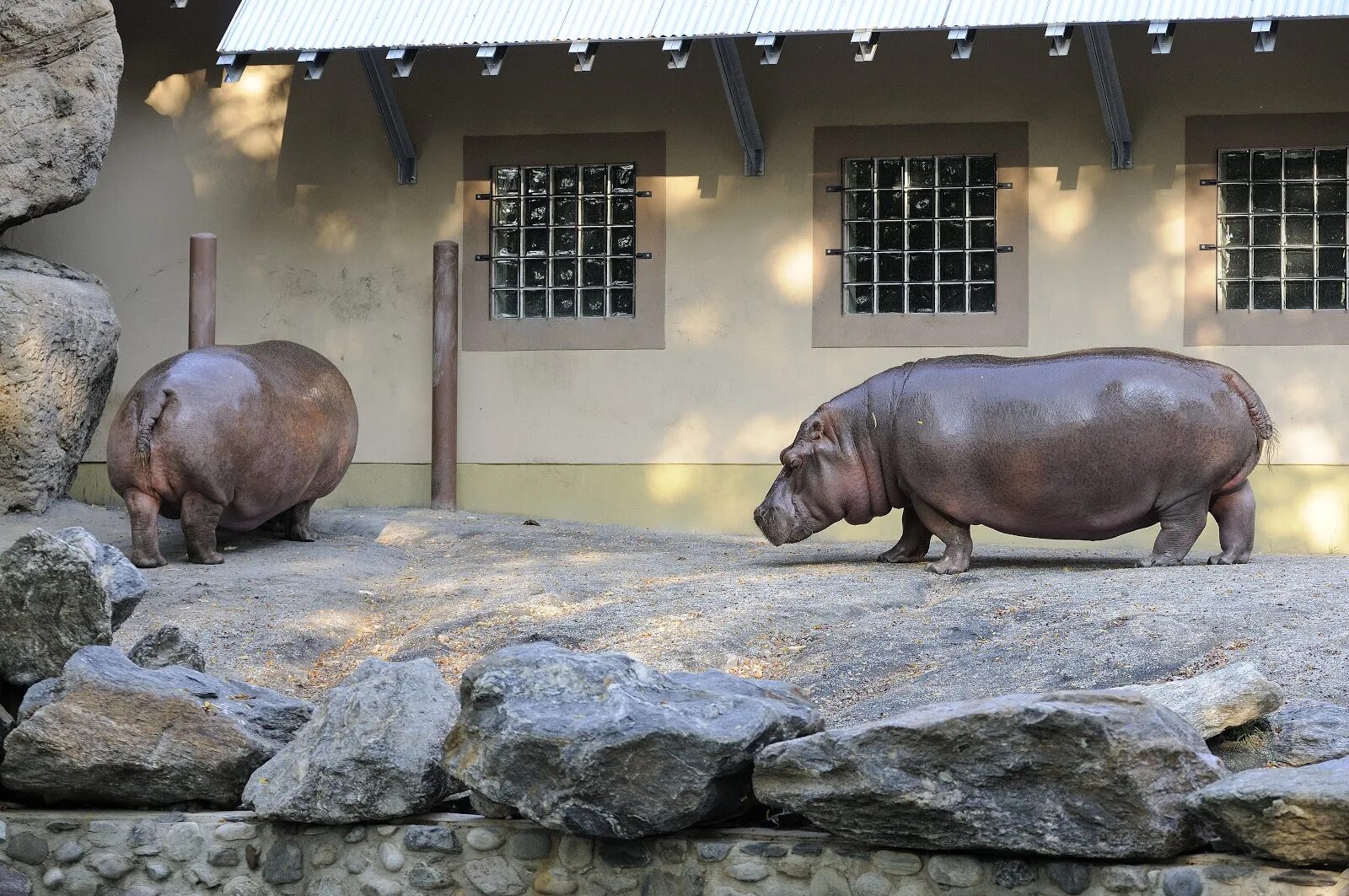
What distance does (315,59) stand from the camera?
36.0ft

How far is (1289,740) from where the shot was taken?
14.8ft

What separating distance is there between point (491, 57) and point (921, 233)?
124 inches

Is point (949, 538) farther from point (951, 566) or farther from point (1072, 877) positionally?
point (1072, 877)

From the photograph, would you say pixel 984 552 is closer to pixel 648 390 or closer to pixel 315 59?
pixel 648 390

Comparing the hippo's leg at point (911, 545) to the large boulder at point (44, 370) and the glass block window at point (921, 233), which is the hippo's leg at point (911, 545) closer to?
the glass block window at point (921, 233)

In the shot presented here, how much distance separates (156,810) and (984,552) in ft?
18.6

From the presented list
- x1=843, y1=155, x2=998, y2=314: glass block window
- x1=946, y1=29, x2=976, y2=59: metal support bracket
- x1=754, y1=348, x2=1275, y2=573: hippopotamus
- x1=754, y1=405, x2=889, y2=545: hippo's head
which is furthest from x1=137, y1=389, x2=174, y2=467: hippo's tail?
x1=946, y1=29, x2=976, y2=59: metal support bracket

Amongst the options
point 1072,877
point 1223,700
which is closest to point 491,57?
point 1223,700

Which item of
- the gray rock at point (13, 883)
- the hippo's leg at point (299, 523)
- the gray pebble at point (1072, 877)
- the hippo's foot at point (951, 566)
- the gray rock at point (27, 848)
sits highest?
the hippo's leg at point (299, 523)

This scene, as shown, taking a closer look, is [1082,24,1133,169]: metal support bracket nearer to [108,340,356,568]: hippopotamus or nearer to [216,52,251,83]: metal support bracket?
[108,340,356,568]: hippopotamus

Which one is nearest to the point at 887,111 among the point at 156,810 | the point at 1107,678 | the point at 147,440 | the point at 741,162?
the point at 741,162

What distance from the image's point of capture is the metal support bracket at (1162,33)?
9688 mm

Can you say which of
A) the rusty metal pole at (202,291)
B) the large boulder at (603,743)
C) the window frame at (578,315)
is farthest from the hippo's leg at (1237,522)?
the rusty metal pole at (202,291)

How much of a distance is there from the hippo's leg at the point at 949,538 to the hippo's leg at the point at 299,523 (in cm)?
398
